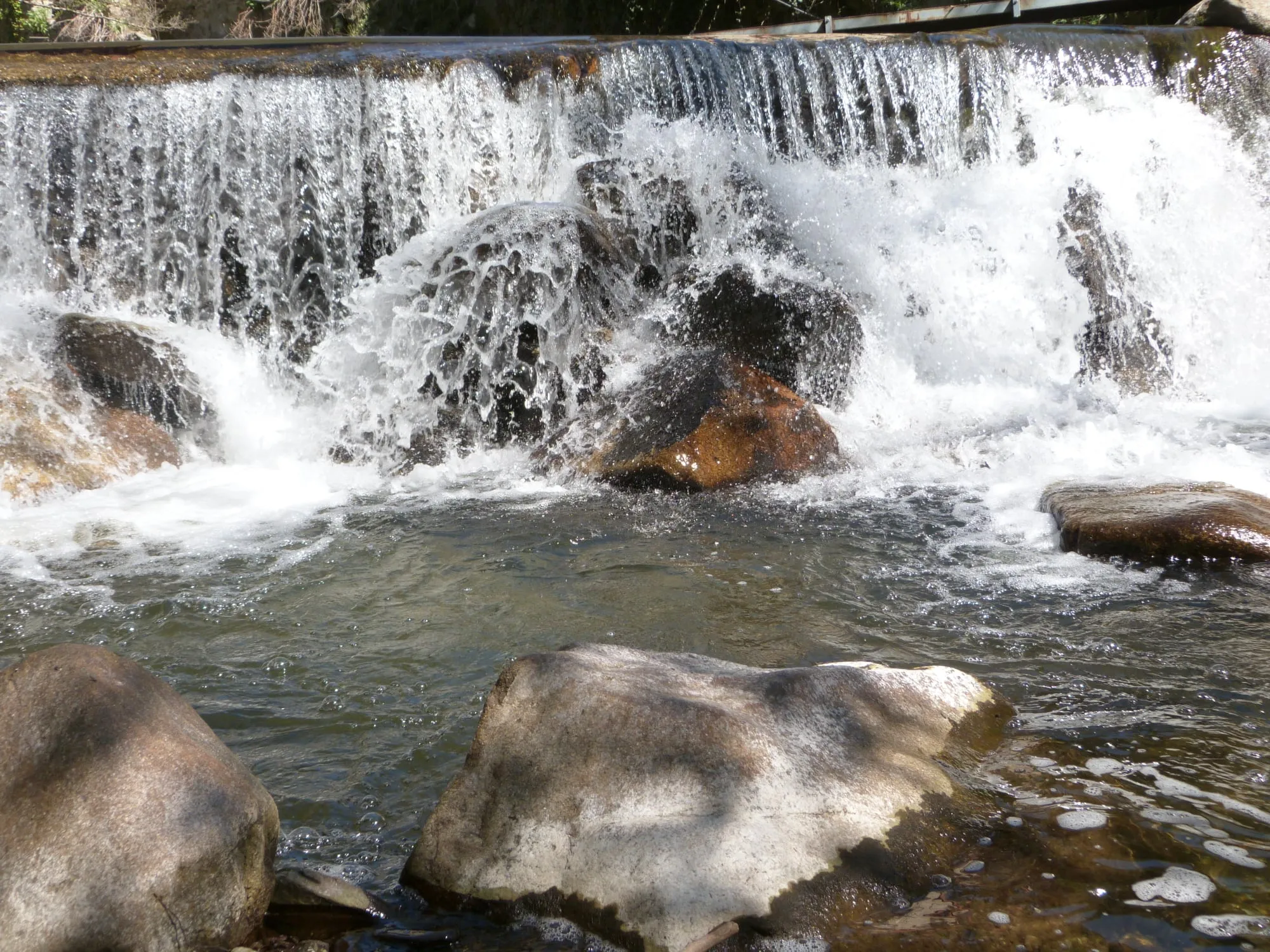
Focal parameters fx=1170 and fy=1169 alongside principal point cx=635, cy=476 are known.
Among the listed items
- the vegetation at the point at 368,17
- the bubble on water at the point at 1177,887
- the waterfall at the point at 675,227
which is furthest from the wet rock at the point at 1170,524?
the vegetation at the point at 368,17

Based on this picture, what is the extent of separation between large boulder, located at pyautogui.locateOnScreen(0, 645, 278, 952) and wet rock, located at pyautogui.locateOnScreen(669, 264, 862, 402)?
501 cm

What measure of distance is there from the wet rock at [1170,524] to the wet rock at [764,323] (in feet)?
8.04

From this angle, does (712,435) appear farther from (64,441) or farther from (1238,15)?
(1238,15)

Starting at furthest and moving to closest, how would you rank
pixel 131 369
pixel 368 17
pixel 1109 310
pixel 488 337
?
pixel 368 17 < pixel 1109 310 < pixel 488 337 < pixel 131 369

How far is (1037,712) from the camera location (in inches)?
117

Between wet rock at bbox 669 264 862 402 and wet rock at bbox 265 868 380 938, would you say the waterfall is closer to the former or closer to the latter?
wet rock at bbox 669 264 862 402

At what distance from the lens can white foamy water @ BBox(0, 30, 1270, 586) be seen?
6227mm

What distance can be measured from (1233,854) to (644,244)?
6298mm

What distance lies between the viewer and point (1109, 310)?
8414 millimetres

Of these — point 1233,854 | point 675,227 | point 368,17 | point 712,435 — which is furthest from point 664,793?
point 368,17

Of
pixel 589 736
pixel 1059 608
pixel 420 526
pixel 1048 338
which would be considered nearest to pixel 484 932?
pixel 589 736

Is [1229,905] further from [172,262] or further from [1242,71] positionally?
[1242,71]

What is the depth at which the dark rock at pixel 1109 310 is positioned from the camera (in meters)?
8.16

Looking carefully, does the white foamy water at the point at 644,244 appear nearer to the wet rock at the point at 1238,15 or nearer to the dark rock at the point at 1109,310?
the dark rock at the point at 1109,310
